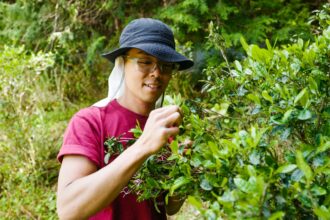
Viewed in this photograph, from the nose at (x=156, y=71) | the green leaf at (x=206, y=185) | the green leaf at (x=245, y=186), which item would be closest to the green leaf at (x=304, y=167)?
the green leaf at (x=245, y=186)

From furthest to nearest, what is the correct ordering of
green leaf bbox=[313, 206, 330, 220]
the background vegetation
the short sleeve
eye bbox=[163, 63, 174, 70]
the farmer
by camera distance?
eye bbox=[163, 63, 174, 70], the short sleeve, the farmer, the background vegetation, green leaf bbox=[313, 206, 330, 220]

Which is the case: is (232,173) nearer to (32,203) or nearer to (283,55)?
(283,55)

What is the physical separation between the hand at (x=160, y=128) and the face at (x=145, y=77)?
1.69 ft

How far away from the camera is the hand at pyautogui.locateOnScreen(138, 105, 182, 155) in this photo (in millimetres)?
1173

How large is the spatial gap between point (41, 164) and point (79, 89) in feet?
6.29

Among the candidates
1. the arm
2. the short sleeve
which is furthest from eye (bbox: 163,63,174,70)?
the arm

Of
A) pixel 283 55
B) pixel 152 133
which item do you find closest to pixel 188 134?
pixel 152 133

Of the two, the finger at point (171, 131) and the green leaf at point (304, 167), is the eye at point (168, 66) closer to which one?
the finger at point (171, 131)

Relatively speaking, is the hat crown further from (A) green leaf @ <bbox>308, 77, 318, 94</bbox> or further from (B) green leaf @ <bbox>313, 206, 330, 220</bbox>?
(B) green leaf @ <bbox>313, 206, 330, 220</bbox>

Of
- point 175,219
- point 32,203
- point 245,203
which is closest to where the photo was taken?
point 245,203

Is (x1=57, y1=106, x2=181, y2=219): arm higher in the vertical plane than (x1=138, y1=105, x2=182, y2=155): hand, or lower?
lower

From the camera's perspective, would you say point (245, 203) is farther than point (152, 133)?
No

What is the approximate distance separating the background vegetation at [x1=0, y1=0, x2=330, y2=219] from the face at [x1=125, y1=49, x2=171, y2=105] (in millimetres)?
178

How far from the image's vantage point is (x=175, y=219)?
3.85m
